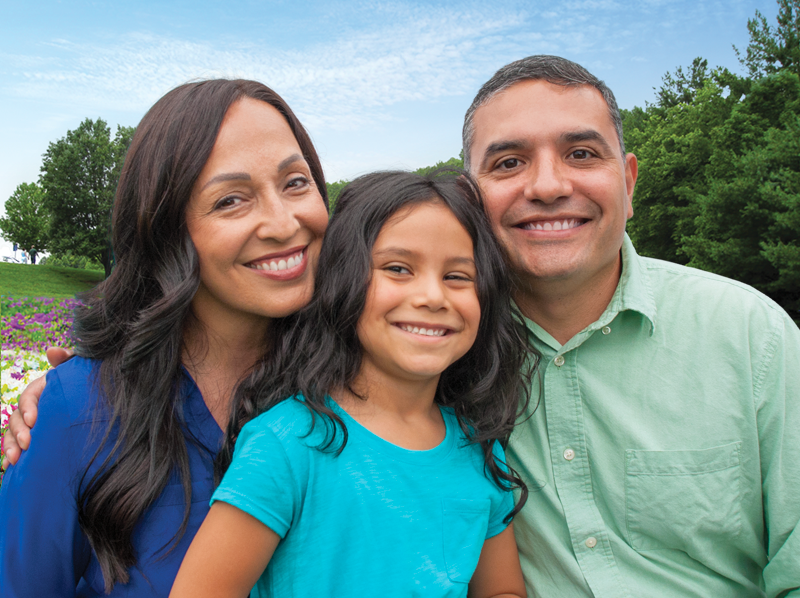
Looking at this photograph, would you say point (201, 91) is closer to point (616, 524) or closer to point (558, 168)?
point (558, 168)

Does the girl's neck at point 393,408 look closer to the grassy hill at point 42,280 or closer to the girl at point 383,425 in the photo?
the girl at point 383,425

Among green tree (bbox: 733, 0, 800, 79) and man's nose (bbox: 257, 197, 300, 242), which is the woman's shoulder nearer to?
man's nose (bbox: 257, 197, 300, 242)

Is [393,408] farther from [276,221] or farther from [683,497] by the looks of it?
[683,497]

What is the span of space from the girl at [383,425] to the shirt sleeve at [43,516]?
1.77 feet

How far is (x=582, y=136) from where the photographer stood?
2457mm

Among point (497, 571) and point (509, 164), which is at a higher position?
point (509, 164)

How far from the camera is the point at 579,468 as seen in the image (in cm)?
239

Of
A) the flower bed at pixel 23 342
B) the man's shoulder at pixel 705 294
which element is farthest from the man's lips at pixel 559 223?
the flower bed at pixel 23 342

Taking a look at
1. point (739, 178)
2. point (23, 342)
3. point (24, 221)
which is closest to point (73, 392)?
point (23, 342)

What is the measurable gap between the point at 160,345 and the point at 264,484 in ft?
2.79

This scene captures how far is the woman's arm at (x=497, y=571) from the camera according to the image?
222 cm

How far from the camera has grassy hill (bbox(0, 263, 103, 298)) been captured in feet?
76.8

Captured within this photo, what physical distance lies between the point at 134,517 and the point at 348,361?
90 cm

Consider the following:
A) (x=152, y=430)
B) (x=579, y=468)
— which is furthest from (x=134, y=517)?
(x=579, y=468)
